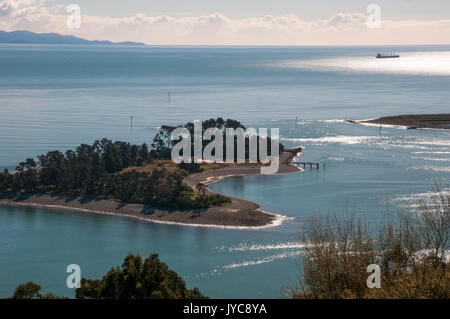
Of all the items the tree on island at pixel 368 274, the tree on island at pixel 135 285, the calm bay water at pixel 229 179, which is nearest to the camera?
the tree on island at pixel 368 274

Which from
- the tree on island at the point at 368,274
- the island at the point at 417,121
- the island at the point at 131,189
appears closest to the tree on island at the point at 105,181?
the island at the point at 131,189

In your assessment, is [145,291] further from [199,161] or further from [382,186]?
[199,161]

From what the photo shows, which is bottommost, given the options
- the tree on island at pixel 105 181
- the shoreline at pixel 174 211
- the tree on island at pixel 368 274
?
the shoreline at pixel 174 211

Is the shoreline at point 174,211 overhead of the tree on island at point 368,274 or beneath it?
beneath

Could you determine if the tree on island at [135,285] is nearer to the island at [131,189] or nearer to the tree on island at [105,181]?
the island at [131,189]

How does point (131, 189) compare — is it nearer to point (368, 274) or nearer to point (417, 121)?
point (368, 274)

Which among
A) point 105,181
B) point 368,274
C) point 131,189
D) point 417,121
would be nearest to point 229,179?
point 131,189
